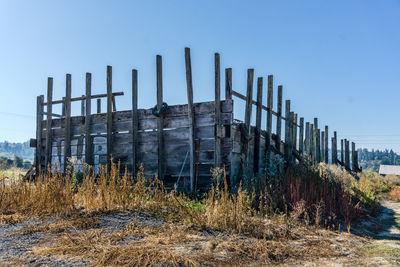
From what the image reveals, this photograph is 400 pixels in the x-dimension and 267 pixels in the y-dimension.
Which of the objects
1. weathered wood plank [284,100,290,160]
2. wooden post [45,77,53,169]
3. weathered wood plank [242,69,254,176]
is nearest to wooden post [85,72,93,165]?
wooden post [45,77,53,169]

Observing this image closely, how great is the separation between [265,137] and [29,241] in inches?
333

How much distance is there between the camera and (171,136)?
355 inches

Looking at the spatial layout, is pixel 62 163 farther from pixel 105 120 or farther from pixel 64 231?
pixel 64 231

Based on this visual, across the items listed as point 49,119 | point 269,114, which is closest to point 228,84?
point 269,114

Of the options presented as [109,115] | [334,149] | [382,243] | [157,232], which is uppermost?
[109,115]

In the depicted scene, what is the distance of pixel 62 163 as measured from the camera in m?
11.2

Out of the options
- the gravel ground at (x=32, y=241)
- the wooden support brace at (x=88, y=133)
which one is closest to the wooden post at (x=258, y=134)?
the wooden support brace at (x=88, y=133)

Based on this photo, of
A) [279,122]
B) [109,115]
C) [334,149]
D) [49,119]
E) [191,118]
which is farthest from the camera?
[334,149]

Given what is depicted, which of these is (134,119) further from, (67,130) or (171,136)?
(67,130)

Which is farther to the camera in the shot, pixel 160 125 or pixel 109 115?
pixel 109 115

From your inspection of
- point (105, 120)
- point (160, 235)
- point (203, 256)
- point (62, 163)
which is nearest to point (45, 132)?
point (62, 163)

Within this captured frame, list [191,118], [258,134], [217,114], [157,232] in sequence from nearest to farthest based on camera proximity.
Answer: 1. [157,232]
2. [217,114]
3. [191,118]
4. [258,134]

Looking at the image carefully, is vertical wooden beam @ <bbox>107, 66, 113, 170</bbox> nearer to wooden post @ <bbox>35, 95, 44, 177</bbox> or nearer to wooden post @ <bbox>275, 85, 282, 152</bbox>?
wooden post @ <bbox>35, 95, 44, 177</bbox>

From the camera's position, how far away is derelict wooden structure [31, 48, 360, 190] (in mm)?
8430
